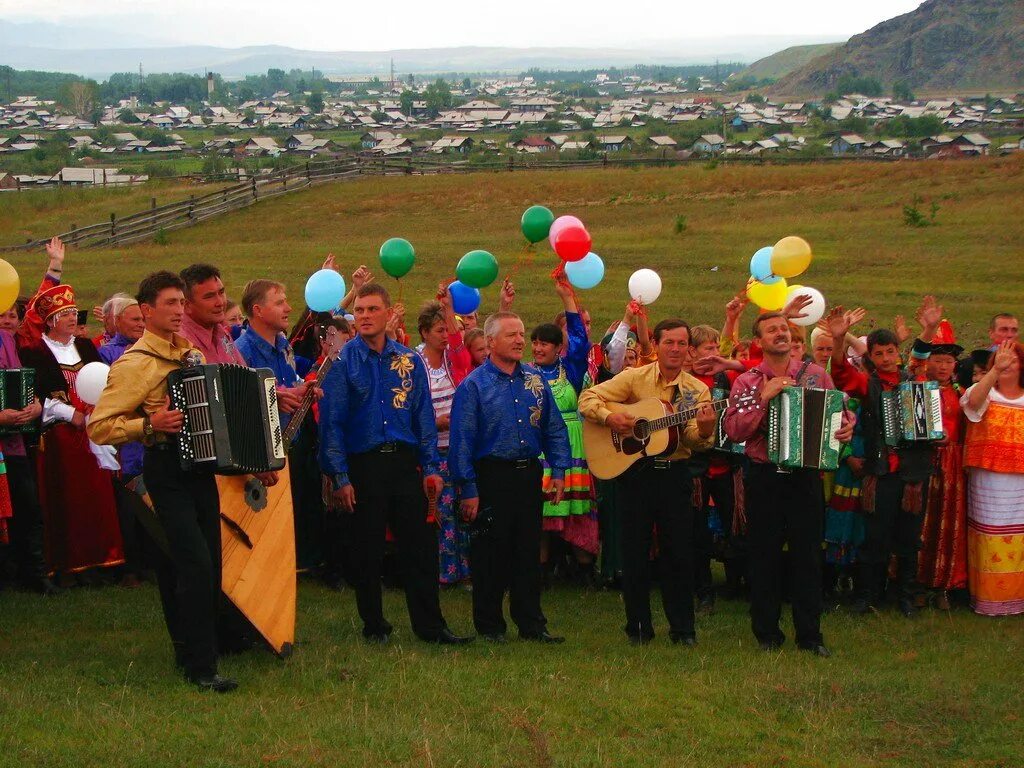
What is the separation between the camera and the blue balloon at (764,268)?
11.2 m

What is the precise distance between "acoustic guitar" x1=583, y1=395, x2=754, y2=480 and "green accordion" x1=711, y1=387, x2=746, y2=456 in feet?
0.36

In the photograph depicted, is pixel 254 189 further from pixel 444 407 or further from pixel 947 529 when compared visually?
pixel 947 529

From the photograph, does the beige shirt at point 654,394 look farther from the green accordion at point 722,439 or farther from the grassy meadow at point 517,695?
the grassy meadow at point 517,695

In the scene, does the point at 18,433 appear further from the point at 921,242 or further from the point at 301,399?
the point at 921,242

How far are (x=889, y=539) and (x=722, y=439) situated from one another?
6.65 ft

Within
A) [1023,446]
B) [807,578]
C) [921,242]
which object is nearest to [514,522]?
[807,578]

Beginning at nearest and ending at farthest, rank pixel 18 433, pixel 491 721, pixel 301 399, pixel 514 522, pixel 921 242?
pixel 491 721
pixel 301 399
pixel 514 522
pixel 18 433
pixel 921 242

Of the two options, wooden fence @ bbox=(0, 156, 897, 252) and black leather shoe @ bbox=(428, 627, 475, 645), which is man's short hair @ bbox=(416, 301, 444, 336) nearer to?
black leather shoe @ bbox=(428, 627, 475, 645)

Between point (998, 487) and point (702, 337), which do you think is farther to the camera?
point (702, 337)

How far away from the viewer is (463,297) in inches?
460

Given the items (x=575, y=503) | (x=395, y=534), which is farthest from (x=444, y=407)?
(x=395, y=534)

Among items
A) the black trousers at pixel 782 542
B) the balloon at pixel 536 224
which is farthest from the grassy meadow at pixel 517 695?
the balloon at pixel 536 224

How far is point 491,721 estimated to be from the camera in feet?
23.3

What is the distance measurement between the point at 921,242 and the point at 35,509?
76.4 feet
